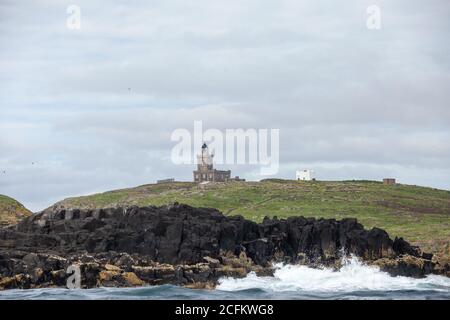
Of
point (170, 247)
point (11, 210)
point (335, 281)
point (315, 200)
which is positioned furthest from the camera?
point (315, 200)

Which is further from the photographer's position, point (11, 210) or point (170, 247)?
point (11, 210)

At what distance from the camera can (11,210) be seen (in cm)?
9856

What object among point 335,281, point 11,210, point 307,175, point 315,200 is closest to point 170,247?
point 335,281

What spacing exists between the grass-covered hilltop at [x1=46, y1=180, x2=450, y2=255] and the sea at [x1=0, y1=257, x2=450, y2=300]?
109 ft

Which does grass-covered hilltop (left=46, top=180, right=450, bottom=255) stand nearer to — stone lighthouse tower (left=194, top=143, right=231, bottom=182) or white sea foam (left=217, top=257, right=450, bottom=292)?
stone lighthouse tower (left=194, top=143, right=231, bottom=182)

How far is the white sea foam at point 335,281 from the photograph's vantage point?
60.2 m

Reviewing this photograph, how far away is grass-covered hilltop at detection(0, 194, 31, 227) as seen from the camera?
93812 millimetres

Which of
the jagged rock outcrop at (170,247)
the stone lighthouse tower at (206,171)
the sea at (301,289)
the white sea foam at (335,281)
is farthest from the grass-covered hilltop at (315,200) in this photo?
the sea at (301,289)

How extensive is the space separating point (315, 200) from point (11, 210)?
49.2 meters

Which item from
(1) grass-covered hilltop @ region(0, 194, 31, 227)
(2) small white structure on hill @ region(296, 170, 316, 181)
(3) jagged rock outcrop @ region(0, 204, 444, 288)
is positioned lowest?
(3) jagged rock outcrop @ region(0, 204, 444, 288)

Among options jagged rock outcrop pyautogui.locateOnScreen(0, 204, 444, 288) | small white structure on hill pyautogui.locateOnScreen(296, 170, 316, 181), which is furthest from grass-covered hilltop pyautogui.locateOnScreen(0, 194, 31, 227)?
small white structure on hill pyautogui.locateOnScreen(296, 170, 316, 181)

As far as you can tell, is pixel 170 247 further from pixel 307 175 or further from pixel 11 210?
pixel 307 175
